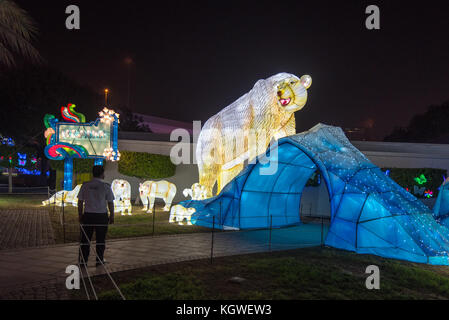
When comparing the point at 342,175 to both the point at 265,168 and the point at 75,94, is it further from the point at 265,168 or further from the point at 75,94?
the point at 75,94

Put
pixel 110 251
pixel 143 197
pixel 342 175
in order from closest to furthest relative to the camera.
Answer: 1. pixel 110 251
2. pixel 342 175
3. pixel 143 197

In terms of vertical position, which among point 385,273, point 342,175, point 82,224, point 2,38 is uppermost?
point 2,38

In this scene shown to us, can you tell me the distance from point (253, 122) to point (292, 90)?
1.98 meters

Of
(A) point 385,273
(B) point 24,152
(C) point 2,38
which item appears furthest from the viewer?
(B) point 24,152

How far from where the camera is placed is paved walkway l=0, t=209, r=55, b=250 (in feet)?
29.0

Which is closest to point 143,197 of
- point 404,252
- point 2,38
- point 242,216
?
point 242,216

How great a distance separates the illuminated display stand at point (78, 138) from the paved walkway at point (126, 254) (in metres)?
11.9

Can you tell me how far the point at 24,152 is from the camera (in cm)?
2792

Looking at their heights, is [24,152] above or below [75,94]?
below

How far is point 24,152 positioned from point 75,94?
6.23 meters

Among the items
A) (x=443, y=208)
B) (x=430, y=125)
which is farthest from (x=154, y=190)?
→ (x=430, y=125)

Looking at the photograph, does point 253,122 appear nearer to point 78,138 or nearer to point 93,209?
point 93,209

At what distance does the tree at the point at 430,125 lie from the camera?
136 ft
